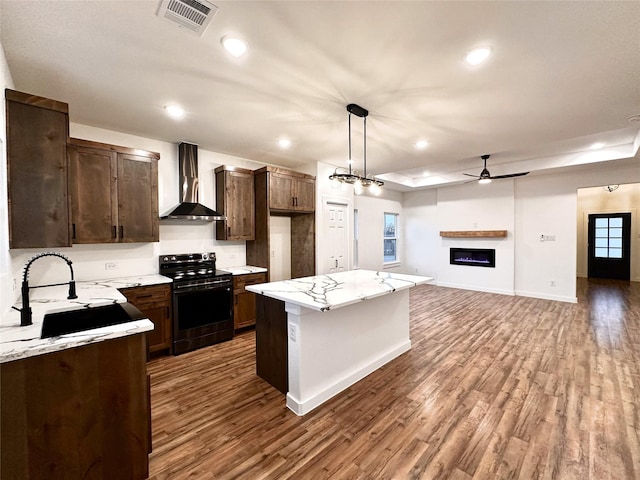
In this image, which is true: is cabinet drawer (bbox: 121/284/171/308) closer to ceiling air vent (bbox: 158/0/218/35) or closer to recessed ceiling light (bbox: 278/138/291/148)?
recessed ceiling light (bbox: 278/138/291/148)

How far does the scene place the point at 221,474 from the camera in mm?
1710

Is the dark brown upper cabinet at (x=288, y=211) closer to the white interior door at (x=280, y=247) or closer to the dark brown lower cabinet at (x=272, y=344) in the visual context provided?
the white interior door at (x=280, y=247)

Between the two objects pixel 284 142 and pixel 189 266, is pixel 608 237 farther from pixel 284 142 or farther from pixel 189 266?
pixel 189 266

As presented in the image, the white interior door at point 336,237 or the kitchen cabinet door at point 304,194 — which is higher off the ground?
the kitchen cabinet door at point 304,194

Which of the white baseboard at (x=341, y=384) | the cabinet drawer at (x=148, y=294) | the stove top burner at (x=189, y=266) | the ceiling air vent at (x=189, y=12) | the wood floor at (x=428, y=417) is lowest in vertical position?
the wood floor at (x=428, y=417)

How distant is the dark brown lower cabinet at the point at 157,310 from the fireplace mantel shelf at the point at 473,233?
6.64m

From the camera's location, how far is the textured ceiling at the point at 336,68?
1667mm

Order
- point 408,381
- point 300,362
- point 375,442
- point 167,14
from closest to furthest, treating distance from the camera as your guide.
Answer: point 167,14
point 375,442
point 300,362
point 408,381

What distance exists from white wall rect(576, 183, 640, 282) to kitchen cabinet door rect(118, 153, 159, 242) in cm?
1009

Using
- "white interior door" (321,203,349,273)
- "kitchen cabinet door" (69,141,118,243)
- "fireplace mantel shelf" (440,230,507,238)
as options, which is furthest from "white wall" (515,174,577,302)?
"kitchen cabinet door" (69,141,118,243)

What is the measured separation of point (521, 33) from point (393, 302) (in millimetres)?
2620

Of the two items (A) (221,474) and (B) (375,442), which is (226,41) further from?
(B) (375,442)

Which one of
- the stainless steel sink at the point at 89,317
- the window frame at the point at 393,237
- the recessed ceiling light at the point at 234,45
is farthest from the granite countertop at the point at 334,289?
the window frame at the point at 393,237

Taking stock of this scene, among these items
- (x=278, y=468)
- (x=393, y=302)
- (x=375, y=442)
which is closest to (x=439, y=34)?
(x=393, y=302)
